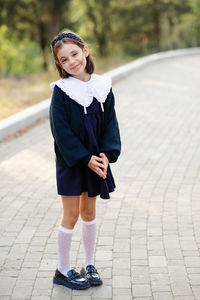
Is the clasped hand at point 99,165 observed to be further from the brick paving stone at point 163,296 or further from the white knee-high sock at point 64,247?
the brick paving stone at point 163,296

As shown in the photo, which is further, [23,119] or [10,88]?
[10,88]

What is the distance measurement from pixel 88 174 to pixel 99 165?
14 centimetres

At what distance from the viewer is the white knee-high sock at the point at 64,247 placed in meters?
3.17

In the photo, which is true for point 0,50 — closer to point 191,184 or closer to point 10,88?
point 10,88

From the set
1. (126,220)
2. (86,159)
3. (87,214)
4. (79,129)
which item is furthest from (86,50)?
(126,220)

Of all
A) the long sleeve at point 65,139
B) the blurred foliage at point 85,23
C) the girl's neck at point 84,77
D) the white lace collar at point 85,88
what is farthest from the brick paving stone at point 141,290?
the blurred foliage at point 85,23

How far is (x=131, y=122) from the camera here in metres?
9.09

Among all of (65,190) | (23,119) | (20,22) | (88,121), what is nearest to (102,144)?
(88,121)

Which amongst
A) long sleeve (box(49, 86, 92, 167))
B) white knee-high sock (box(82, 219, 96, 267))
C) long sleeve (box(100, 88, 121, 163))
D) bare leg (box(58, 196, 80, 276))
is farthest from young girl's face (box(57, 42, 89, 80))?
white knee-high sock (box(82, 219, 96, 267))

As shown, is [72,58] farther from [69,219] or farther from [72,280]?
[72,280]

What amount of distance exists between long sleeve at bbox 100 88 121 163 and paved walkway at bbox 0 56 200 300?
1.04 meters

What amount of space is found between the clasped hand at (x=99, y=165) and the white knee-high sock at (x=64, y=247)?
1.74ft

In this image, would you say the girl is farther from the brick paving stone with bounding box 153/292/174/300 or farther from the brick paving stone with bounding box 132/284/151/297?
the brick paving stone with bounding box 153/292/174/300

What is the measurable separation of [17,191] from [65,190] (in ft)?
8.44
